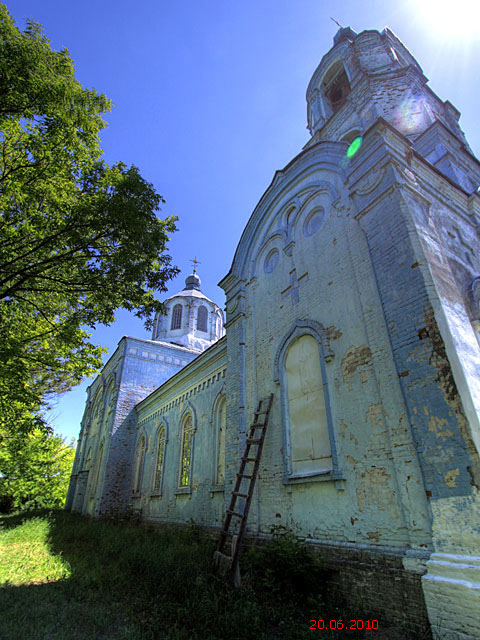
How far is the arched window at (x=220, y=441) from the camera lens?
10.4 m

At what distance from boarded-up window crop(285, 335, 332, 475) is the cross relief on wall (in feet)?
3.33

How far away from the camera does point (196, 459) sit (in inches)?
465

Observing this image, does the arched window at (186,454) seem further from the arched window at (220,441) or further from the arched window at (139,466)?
the arched window at (139,466)

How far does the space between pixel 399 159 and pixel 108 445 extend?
18003 mm

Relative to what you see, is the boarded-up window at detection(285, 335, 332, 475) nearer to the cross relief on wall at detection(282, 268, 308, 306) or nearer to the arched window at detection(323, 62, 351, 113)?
the cross relief on wall at detection(282, 268, 308, 306)

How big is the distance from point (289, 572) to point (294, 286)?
5448 millimetres

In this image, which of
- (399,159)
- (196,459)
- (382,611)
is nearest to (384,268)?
(399,159)

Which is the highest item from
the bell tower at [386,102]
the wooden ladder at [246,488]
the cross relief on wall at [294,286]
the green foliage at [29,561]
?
the bell tower at [386,102]

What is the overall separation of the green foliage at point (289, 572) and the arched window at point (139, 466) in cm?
1231

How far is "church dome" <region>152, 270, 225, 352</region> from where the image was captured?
24.8 metres
